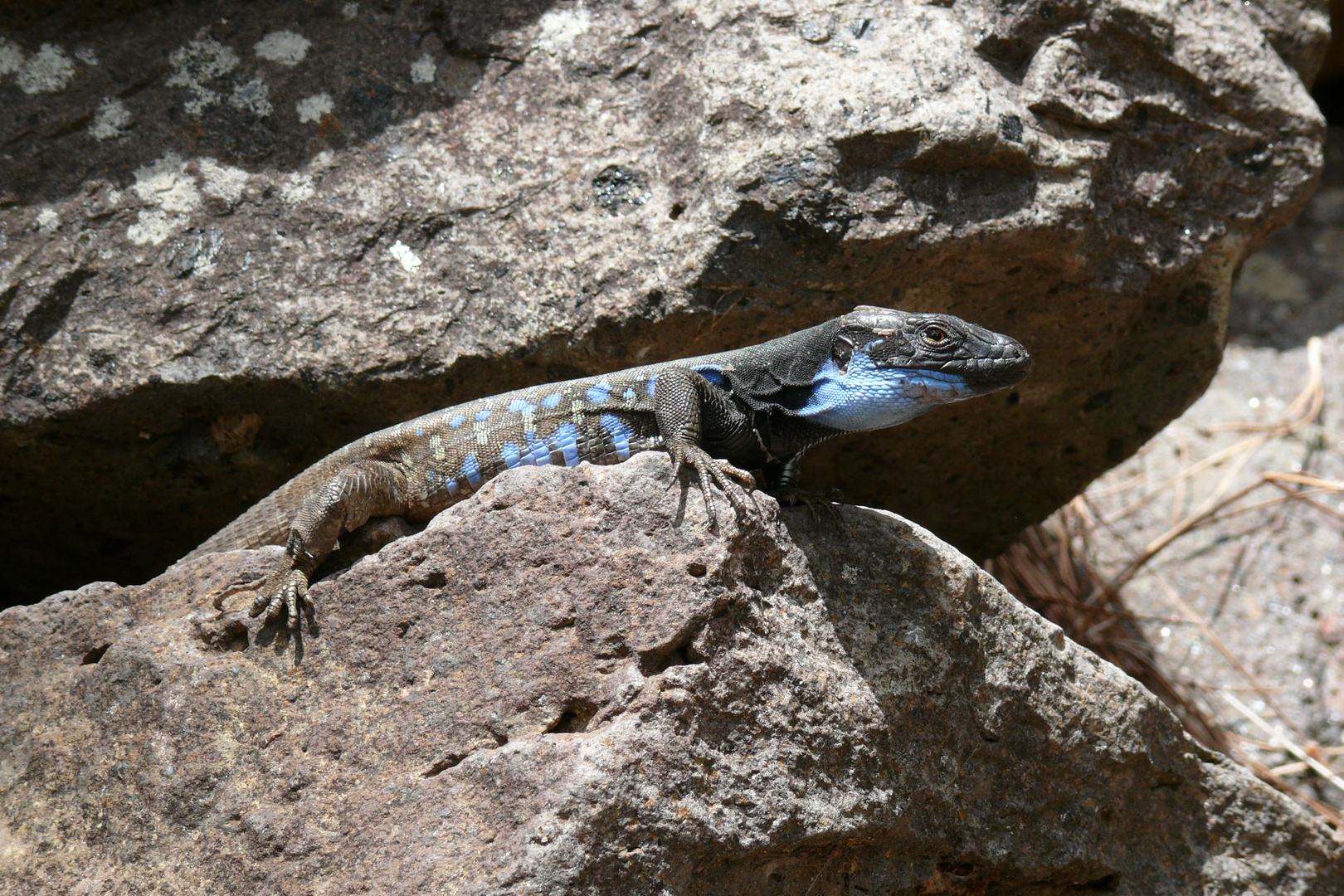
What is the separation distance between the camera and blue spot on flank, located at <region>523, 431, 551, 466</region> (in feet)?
11.3

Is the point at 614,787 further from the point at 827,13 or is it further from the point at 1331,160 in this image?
the point at 1331,160

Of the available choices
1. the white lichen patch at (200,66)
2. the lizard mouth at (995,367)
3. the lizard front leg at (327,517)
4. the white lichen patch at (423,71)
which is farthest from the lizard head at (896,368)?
the white lichen patch at (200,66)

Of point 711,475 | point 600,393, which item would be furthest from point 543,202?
point 711,475

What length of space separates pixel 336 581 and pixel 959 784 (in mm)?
1783

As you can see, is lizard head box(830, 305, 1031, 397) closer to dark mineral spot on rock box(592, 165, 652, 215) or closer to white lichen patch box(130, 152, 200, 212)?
dark mineral spot on rock box(592, 165, 652, 215)

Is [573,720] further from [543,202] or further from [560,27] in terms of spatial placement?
[560,27]

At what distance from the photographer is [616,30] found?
4102 mm

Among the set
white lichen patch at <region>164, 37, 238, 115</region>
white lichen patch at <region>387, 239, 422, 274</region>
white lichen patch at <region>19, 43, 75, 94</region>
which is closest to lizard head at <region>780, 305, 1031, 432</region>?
white lichen patch at <region>387, 239, 422, 274</region>

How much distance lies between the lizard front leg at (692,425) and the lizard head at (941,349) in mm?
455

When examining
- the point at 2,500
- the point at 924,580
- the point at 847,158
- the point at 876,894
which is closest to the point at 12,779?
the point at 2,500

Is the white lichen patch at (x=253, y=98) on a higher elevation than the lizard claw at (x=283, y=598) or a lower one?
higher

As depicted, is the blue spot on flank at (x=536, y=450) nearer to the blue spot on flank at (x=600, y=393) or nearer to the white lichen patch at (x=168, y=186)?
the blue spot on flank at (x=600, y=393)

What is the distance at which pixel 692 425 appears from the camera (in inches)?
122

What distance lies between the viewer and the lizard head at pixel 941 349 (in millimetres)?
3180
